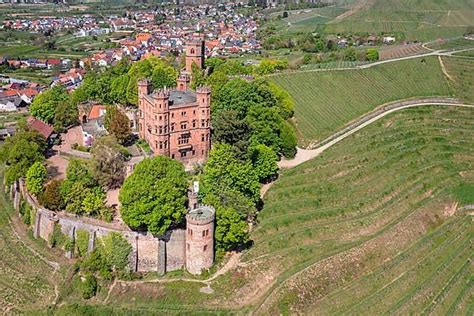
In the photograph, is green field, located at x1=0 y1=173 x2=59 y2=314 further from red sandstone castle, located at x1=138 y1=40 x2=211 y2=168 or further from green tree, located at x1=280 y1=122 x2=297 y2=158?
green tree, located at x1=280 y1=122 x2=297 y2=158

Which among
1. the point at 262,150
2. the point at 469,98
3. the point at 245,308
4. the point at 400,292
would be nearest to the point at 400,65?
the point at 469,98

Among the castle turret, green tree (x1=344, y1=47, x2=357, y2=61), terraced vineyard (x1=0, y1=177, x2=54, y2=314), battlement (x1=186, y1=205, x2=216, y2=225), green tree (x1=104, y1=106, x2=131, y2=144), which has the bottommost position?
terraced vineyard (x1=0, y1=177, x2=54, y2=314)

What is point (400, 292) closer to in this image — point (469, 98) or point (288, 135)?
point (288, 135)

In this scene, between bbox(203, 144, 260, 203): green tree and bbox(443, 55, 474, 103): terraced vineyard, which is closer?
bbox(203, 144, 260, 203): green tree

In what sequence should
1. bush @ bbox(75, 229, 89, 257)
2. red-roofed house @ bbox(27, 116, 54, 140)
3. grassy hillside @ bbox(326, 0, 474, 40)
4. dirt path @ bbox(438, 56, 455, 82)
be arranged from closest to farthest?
bush @ bbox(75, 229, 89, 257)
red-roofed house @ bbox(27, 116, 54, 140)
dirt path @ bbox(438, 56, 455, 82)
grassy hillside @ bbox(326, 0, 474, 40)

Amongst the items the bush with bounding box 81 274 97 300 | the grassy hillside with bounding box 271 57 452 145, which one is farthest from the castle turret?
the bush with bounding box 81 274 97 300

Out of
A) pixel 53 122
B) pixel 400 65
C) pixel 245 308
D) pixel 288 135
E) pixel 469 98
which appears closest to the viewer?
pixel 245 308

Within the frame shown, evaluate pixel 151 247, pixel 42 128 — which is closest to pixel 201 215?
pixel 151 247

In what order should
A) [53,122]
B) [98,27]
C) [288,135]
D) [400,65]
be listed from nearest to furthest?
[288,135], [53,122], [400,65], [98,27]
